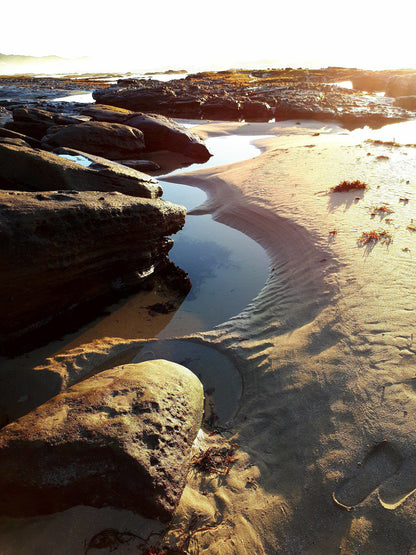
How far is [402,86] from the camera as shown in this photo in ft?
198

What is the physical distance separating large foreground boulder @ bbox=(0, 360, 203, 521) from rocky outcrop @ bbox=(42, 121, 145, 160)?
18.7 meters

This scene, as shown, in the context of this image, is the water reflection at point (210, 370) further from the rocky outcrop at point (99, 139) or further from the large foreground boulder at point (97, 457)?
the rocky outcrop at point (99, 139)

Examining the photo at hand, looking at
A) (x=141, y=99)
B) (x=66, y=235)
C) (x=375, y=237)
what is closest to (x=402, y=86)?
(x=141, y=99)

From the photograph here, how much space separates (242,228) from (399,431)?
10109 millimetres

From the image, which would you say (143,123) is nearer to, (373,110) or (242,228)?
(242,228)

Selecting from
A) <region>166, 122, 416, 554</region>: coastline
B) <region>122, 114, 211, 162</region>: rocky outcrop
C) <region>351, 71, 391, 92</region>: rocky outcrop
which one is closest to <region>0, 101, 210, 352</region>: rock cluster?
<region>166, 122, 416, 554</region>: coastline

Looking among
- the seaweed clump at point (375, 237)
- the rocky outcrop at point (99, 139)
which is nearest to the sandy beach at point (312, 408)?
the seaweed clump at point (375, 237)

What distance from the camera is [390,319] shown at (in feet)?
23.5

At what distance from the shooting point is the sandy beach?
4.17 meters

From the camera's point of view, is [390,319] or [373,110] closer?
[390,319]

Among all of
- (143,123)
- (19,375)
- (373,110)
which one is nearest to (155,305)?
(19,375)

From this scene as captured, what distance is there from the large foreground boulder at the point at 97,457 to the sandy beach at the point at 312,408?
0.28m

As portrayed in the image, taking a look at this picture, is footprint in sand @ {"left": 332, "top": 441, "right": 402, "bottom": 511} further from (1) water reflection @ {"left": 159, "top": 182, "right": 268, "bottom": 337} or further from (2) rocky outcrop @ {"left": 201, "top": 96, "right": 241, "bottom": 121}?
(2) rocky outcrop @ {"left": 201, "top": 96, "right": 241, "bottom": 121}

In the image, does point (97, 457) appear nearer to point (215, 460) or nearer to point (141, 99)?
point (215, 460)
